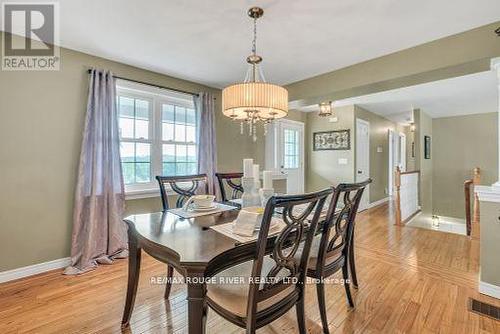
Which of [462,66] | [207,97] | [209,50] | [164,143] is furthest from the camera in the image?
[207,97]

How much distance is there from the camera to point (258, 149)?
4496 millimetres

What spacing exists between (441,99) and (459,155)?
2.53 meters

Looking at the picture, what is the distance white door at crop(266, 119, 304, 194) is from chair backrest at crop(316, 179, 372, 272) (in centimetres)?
295

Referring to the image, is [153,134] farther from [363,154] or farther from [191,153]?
[363,154]

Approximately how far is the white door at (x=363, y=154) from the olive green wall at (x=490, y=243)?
3025mm

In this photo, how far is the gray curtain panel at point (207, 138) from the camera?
349 centimetres

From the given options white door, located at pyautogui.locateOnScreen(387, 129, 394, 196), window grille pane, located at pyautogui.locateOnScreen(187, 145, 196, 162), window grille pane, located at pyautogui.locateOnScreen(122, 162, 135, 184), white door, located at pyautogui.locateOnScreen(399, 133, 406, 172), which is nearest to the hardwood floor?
window grille pane, located at pyautogui.locateOnScreen(122, 162, 135, 184)

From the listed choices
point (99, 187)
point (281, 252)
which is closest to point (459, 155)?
point (281, 252)

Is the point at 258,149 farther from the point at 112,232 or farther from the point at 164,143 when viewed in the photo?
the point at 112,232

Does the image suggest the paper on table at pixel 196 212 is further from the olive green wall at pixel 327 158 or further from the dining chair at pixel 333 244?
the olive green wall at pixel 327 158

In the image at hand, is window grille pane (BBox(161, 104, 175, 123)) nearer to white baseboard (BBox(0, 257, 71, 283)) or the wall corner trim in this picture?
white baseboard (BBox(0, 257, 71, 283))

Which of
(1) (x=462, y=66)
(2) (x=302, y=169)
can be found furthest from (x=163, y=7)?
(2) (x=302, y=169)

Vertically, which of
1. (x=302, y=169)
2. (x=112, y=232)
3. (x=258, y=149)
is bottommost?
(x=112, y=232)

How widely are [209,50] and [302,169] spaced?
12.5ft
